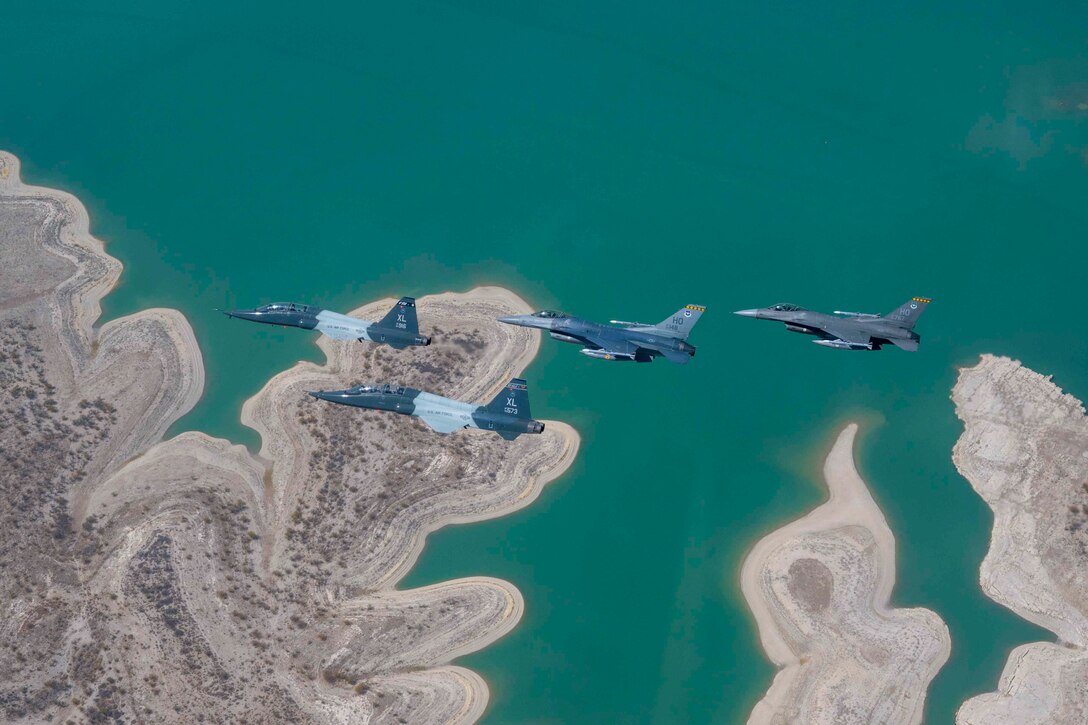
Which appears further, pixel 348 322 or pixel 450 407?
pixel 348 322

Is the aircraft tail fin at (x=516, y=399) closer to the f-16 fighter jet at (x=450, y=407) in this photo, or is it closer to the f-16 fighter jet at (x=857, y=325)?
the f-16 fighter jet at (x=450, y=407)

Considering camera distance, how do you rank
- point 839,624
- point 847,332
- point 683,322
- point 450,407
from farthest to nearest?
point 847,332, point 683,322, point 450,407, point 839,624

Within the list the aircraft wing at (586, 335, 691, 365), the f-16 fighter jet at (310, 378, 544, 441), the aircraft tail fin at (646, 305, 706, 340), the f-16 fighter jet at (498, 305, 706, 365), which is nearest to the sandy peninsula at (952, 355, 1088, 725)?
the aircraft tail fin at (646, 305, 706, 340)

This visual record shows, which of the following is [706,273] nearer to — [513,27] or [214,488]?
[513,27]

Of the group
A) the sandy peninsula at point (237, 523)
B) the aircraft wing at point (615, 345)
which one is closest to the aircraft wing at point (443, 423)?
the sandy peninsula at point (237, 523)

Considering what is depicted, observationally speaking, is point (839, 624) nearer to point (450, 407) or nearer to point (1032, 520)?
point (1032, 520)

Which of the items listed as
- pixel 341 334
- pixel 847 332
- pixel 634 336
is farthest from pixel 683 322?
pixel 341 334

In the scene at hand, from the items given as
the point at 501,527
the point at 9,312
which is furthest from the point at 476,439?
the point at 9,312
